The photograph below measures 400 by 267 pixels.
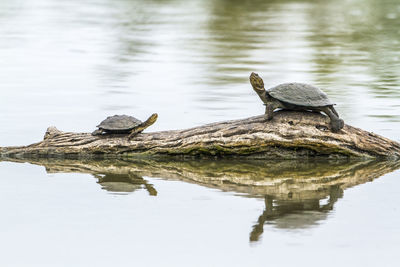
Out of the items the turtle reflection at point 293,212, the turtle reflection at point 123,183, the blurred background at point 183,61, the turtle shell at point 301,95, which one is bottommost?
the turtle reflection at point 293,212

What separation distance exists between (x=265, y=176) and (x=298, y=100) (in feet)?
3.01

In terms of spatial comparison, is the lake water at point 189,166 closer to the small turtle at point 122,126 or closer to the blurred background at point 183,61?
the blurred background at point 183,61

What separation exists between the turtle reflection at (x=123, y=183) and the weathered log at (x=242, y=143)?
2.30 feet

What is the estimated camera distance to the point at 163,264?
6.40 metres

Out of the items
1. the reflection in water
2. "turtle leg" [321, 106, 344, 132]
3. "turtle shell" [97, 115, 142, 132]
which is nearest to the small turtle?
"turtle shell" [97, 115, 142, 132]

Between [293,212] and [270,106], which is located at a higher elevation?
[270,106]

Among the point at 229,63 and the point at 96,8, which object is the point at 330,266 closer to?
the point at 229,63

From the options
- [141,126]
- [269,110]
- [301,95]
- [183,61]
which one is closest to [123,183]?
[141,126]

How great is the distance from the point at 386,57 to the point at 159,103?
7.45 m

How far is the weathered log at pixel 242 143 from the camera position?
377 inches

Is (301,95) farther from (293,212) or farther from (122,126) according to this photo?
(293,212)

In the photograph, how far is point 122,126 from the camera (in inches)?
384

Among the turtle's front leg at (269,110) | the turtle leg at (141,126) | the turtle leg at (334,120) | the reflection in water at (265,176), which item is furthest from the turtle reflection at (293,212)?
the turtle leg at (141,126)

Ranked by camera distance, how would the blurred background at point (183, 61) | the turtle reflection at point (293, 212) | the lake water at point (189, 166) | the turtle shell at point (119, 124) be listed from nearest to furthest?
the lake water at point (189, 166) → the turtle reflection at point (293, 212) → the turtle shell at point (119, 124) → the blurred background at point (183, 61)
